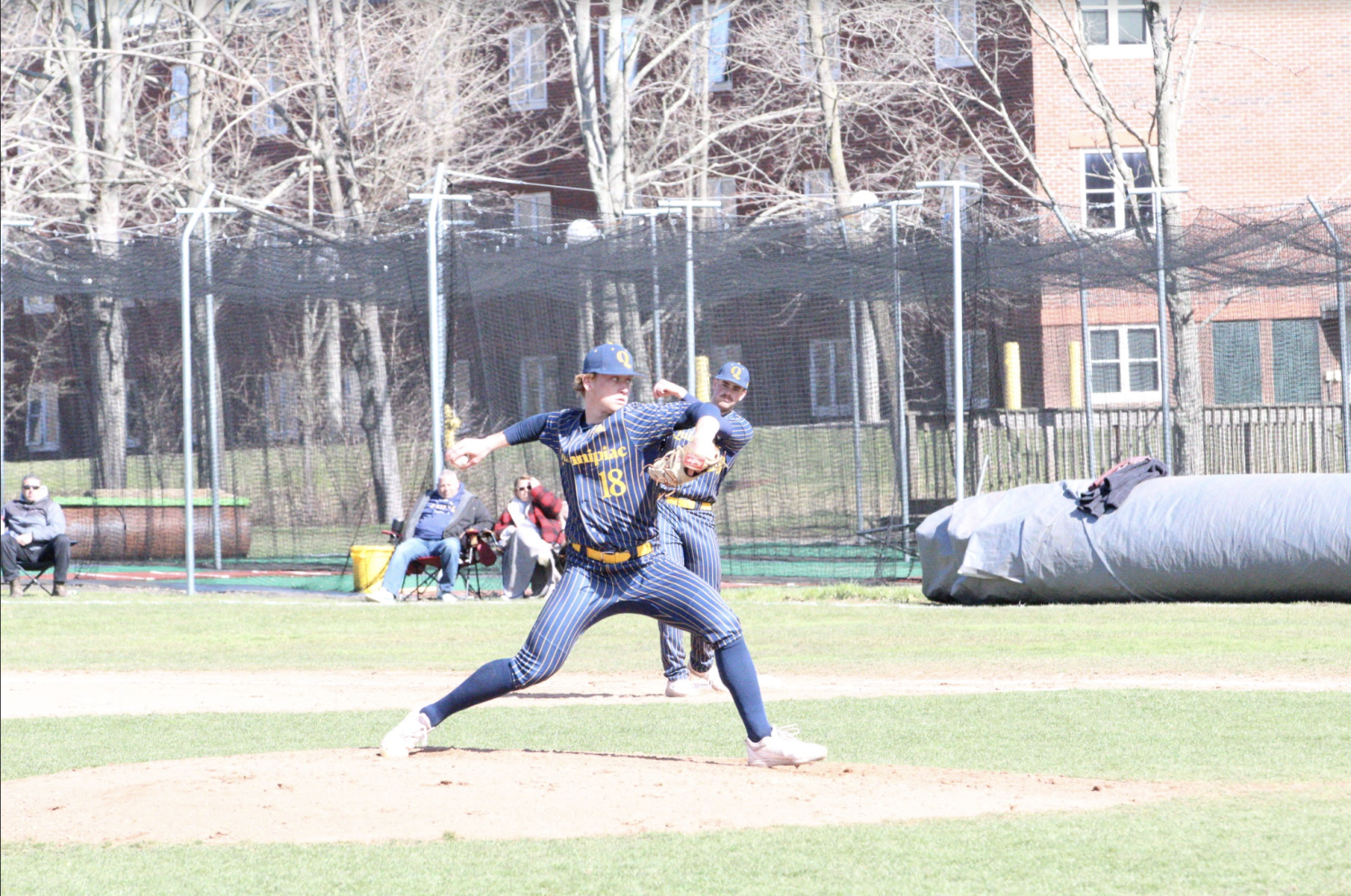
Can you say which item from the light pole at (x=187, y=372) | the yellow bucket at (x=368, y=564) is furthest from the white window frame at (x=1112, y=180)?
the light pole at (x=187, y=372)

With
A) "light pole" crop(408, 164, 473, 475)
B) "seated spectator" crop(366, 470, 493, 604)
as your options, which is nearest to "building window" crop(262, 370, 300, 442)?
"light pole" crop(408, 164, 473, 475)

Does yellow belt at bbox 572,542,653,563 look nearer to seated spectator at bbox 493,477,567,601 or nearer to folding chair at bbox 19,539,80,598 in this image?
seated spectator at bbox 493,477,567,601

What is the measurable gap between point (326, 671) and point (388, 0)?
2001 centimetres

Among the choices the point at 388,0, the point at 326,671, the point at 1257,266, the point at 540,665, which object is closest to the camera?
the point at 540,665

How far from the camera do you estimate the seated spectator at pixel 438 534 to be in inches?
648

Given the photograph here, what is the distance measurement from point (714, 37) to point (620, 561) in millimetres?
24453

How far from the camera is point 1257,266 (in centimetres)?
1570

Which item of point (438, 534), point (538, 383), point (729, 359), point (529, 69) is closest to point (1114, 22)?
point (529, 69)

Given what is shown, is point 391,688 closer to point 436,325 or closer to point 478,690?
point 478,690

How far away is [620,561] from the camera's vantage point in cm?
688

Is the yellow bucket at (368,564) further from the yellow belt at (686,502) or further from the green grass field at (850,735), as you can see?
the yellow belt at (686,502)

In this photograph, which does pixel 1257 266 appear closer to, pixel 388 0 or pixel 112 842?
pixel 112 842

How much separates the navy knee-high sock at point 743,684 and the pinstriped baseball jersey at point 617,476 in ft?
1.72

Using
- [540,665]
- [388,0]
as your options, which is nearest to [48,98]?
[388,0]
